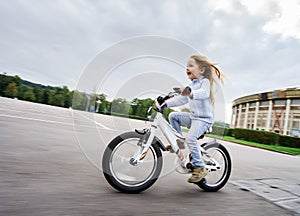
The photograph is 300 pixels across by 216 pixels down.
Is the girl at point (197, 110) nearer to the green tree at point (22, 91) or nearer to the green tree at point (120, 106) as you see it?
the green tree at point (120, 106)

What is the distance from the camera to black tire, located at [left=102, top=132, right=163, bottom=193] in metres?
2.67

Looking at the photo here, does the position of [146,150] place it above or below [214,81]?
below

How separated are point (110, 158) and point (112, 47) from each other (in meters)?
1.44

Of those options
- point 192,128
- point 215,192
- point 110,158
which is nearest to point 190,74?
point 192,128

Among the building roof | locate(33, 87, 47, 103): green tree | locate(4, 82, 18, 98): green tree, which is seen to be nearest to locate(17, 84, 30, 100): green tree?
locate(4, 82, 18, 98): green tree

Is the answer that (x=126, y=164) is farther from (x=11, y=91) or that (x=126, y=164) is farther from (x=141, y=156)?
(x=11, y=91)

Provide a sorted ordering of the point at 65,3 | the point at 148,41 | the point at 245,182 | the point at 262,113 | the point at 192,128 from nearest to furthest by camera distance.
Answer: the point at 192,128, the point at 148,41, the point at 245,182, the point at 65,3, the point at 262,113

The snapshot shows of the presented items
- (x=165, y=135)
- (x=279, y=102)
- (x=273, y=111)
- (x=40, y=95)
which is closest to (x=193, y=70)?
(x=165, y=135)

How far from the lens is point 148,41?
3.22 m

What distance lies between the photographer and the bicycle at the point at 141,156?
2.69 m

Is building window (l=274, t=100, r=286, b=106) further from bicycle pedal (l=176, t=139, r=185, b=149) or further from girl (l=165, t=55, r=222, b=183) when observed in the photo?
bicycle pedal (l=176, t=139, r=185, b=149)

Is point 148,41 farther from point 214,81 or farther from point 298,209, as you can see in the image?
point 298,209

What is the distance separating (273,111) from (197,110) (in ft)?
136

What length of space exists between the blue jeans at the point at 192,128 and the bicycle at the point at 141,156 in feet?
0.27
